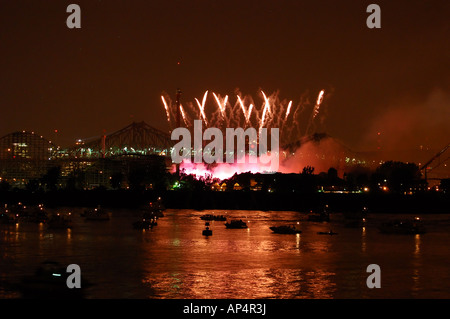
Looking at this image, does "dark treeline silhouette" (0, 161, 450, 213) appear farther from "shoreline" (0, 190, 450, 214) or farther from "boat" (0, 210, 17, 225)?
"boat" (0, 210, 17, 225)

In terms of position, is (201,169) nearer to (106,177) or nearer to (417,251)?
(106,177)

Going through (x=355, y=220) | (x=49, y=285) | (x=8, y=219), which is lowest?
(x=49, y=285)

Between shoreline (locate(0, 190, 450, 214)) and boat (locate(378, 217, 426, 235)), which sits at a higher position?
shoreline (locate(0, 190, 450, 214))

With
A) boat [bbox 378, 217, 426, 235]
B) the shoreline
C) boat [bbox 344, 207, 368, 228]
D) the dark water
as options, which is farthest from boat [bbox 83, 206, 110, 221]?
the shoreline

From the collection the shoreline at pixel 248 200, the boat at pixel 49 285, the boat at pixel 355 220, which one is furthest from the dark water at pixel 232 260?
the shoreline at pixel 248 200

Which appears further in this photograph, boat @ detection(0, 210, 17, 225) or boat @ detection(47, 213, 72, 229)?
boat @ detection(0, 210, 17, 225)

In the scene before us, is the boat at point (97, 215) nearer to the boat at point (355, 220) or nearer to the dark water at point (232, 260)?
the dark water at point (232, 260)

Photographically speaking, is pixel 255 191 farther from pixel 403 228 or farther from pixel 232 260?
pixel 232 260

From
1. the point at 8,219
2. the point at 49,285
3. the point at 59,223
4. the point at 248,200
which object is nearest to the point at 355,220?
the point at 59,223
